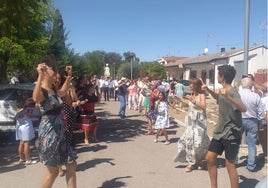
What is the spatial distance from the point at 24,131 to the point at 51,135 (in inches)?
125

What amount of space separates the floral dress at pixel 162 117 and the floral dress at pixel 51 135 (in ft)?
16.8

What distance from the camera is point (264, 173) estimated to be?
22.5ft

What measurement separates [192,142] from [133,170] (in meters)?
1.19

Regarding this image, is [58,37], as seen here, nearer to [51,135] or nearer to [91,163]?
[91,163]

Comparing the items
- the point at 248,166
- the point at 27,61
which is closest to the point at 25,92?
the point at 248,166

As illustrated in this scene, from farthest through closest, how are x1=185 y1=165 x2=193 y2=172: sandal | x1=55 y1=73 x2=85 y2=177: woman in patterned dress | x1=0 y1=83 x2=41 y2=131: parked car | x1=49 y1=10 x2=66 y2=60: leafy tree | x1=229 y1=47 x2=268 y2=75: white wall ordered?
x1=229 y1=47 x2=268 y2=75: white wall < x1=49 y1=10 x2=66 y2=60: leafy tree < x1=0 y1=83 x2=41 y2=131: parked car < x1=185 y1=165 x2=193 y2=172: sandal < x1=55 y1=73 x2=85 y2=177: woman in patterned dress

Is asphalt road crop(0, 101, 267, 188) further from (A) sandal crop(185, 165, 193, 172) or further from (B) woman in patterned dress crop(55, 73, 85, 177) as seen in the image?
(B) woman in patterned dress crop(55, 73, 85, 177)

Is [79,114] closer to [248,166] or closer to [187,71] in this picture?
[248,166]

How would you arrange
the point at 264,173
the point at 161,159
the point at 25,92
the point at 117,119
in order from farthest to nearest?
the point at 117,119 → the point at 25,92 → the point at 161,159 → the point at 264,173

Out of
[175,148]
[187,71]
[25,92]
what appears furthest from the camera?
[187,71]

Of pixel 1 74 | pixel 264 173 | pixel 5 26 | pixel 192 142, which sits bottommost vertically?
pixel 264 173

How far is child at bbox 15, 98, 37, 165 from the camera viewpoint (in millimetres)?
7590

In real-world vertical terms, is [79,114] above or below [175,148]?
above

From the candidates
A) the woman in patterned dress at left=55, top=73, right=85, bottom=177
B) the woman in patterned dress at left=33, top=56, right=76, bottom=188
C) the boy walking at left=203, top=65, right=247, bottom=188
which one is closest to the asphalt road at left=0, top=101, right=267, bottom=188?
the woman in patterned dress at left=55, top=73, right=85, bottom=177
